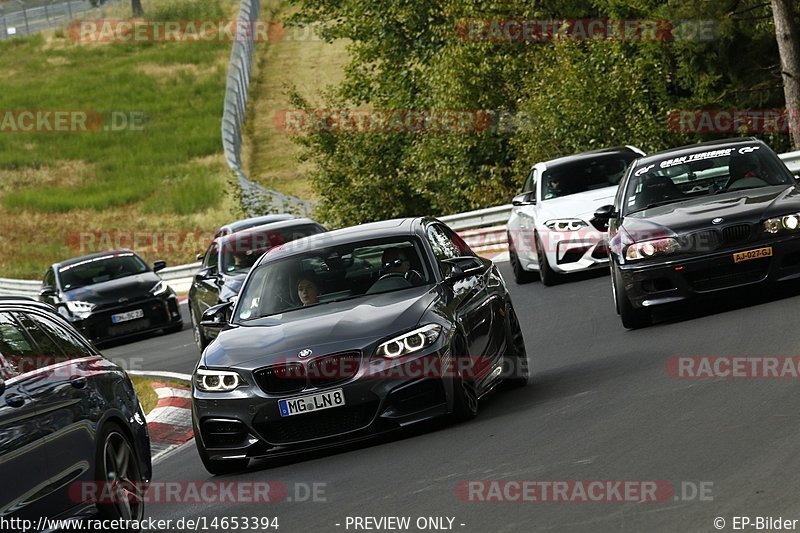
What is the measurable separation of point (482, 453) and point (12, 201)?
52868 mm

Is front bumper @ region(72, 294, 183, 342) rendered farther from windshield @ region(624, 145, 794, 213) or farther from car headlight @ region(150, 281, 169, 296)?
windshield @ region(624, 145, 794, 213)

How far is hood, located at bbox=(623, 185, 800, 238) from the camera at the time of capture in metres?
13.2

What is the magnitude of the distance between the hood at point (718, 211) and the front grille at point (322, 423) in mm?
4640

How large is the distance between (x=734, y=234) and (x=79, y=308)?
1349 centimetres

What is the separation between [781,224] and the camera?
43.1 feet

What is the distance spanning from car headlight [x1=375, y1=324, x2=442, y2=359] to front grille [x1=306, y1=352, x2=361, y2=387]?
0.17 metres
